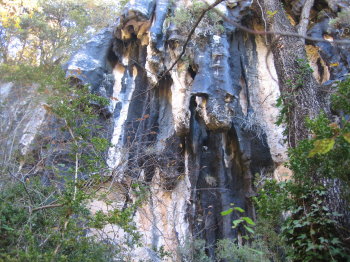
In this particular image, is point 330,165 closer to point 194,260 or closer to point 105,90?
point 194,260

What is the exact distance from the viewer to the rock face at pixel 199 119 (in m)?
9.21

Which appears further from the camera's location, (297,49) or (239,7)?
(239,7)

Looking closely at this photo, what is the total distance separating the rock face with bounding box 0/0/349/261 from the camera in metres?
9.21

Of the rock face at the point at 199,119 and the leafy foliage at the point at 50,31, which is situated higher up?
the leafy foliage at the point at 50,31

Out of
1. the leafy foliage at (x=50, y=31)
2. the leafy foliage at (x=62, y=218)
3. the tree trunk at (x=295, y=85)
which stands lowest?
the leafy foliage at (x=62, y=218)

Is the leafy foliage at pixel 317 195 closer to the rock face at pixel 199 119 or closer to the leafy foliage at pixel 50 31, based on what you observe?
the rock face at pixel 199 119

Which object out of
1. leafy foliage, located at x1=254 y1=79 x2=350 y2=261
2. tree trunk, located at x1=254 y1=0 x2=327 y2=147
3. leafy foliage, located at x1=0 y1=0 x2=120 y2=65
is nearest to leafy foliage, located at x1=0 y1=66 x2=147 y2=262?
leafy foliage, located at x1=254 y1=79 x2=350 y2=261

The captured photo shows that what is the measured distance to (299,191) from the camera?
3592 mm

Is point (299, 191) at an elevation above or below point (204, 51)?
below

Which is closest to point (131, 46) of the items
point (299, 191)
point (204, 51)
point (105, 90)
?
point (105, 90)

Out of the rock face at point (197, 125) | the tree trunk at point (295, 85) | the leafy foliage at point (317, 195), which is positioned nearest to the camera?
the leafy foliage at point (317, 195)

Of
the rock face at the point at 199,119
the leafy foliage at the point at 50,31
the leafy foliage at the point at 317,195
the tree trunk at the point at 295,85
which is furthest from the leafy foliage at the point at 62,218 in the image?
the leafy foliage at the point at 50,31

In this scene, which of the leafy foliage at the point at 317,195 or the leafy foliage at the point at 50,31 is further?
the leafy foliage at the point at 50,31

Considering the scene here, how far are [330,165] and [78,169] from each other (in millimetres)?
3548
